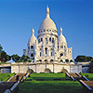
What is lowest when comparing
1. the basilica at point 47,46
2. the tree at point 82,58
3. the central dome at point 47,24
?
the tree at point 82,58

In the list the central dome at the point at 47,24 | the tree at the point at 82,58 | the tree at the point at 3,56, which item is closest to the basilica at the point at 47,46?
the central dome at the point at 47,24

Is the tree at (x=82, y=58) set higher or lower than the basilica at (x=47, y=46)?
lower

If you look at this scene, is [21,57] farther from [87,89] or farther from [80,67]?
[87,89]

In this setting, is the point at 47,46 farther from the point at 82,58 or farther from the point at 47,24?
the point at 82,58

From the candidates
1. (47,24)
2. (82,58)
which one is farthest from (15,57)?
(82,58)

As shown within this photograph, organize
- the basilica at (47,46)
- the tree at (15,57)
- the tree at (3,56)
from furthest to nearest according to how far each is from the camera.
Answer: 1. the basilica at (47,46)
2. the tree at (15,57)
3. the tree at (3,56)

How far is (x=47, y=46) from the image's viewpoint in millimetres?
79188

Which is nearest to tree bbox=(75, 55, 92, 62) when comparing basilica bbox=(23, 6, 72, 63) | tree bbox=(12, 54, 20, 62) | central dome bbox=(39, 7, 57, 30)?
basilica bbox=(23, 6, 72, 63)

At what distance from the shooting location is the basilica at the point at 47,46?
77.0 meters

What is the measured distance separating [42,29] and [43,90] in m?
67.9

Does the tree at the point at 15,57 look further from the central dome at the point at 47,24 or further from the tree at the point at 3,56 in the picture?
the central dome at the point at 47,24

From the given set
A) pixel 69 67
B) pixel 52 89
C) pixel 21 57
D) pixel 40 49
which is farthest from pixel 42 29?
pixel 52 89

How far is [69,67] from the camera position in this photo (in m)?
54.0

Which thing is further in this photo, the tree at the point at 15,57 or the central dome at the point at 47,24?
the central dome at the point at 47,24
